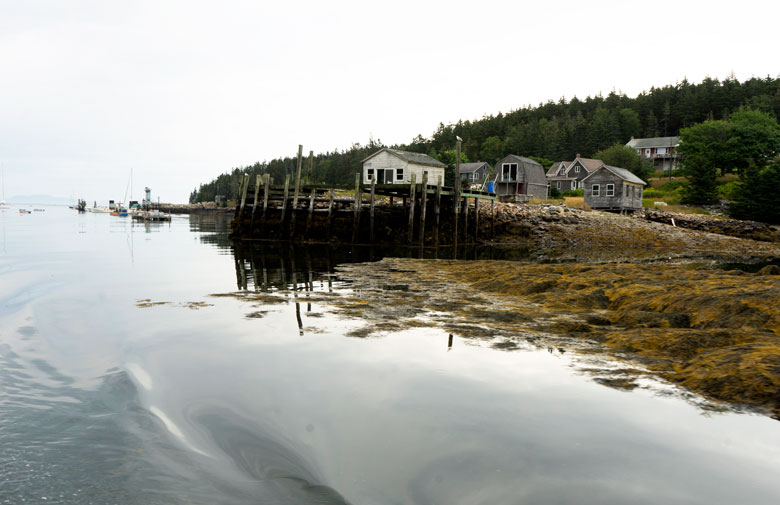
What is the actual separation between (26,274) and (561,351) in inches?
731

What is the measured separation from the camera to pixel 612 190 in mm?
54969

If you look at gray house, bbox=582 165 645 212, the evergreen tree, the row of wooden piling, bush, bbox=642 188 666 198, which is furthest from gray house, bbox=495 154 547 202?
the row of wooden piling

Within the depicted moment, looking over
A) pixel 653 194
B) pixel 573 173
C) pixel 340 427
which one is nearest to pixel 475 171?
pixel 573 173

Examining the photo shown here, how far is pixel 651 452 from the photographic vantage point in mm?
4574

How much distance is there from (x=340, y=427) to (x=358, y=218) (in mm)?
26234

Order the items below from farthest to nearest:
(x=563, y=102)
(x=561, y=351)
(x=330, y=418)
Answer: (x=563, y=102)
(x=561, y=351)
(x=330, y=418)

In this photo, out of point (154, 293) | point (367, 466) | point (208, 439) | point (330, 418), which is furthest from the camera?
point (154, 293)

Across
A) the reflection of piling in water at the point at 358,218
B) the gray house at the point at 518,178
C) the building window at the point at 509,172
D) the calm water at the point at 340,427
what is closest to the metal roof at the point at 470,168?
the gray house at the point at 518,178

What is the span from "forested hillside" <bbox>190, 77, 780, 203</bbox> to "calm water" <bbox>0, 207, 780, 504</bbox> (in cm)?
9868

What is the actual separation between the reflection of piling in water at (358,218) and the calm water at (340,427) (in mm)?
22754

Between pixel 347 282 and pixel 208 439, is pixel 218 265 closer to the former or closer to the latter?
pixel 347 282

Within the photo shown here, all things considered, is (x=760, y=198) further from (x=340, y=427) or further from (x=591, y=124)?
(x=591, y=124)

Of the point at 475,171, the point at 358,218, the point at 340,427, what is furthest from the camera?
the point at 475,171

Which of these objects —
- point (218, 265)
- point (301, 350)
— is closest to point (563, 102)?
point (218, 265)
